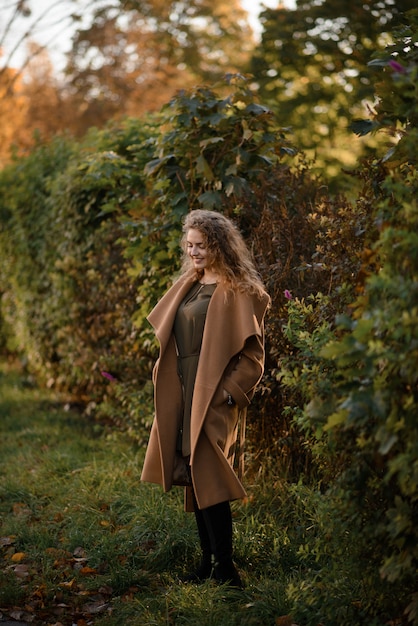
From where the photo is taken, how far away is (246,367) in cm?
392

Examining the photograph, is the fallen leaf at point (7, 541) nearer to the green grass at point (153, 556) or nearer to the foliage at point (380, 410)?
the green grass at point (153, 556)

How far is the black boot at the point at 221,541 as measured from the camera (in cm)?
400

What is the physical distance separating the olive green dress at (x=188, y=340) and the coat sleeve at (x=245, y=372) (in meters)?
0.24

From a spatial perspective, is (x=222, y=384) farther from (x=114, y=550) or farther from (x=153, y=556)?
(x=114, y=550)

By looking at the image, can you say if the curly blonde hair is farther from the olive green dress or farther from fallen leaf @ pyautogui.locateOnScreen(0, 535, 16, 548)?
fallen leaf @ pyautogui.locateOnScreen(0, 535, 16, 548)

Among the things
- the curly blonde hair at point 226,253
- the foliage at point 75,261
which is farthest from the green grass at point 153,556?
the foliage at point 75,261

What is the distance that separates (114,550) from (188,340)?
1368 mm

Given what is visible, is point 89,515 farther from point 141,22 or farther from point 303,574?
point 141,22

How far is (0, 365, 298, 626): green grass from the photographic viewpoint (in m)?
3.83

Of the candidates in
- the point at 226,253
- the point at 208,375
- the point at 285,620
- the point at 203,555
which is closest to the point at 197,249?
the point at 226,253

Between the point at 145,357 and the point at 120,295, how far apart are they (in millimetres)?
635

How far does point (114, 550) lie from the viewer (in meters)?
4.55

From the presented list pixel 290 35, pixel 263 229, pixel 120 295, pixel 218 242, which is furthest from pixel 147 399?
pixel 290 35

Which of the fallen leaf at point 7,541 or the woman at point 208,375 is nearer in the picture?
the woman at point 208,375
